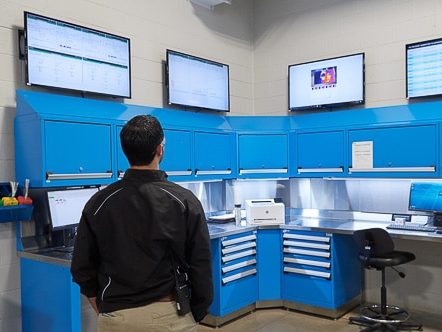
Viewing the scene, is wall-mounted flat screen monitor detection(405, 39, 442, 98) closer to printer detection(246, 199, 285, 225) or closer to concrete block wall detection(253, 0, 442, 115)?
concrete block wall detection(253, 0, 442, 115)

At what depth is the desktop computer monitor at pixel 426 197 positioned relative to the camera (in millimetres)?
3721

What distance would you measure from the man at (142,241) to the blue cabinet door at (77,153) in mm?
1410

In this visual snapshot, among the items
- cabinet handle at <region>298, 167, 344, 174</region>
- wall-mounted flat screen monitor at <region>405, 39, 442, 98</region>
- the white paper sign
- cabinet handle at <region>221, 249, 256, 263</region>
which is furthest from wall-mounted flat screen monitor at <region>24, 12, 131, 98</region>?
wall-mounted flat screen monitor at <region>405, 39, 442, 98</region>

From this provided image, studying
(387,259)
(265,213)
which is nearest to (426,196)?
(387,259)

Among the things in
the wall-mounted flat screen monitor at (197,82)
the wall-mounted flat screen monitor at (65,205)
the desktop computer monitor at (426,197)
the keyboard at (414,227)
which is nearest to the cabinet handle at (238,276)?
the keyboard at (414,227)

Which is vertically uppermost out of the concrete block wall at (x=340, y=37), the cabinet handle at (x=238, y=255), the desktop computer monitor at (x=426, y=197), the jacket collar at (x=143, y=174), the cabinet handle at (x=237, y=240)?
the concrete block wall at (x=340, y=37)

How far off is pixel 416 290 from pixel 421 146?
4.73 ft

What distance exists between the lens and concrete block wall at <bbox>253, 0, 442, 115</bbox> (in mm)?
4199

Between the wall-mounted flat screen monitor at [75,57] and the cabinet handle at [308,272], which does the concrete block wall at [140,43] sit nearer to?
the wall-mounted flat screen monitor at [75,57]

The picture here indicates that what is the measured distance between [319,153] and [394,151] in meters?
0.74

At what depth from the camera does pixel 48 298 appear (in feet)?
9.19

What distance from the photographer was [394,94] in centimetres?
425

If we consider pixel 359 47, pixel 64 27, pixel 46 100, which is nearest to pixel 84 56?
→ pixel 64 27

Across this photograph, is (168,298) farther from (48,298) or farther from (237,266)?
(237,266)
